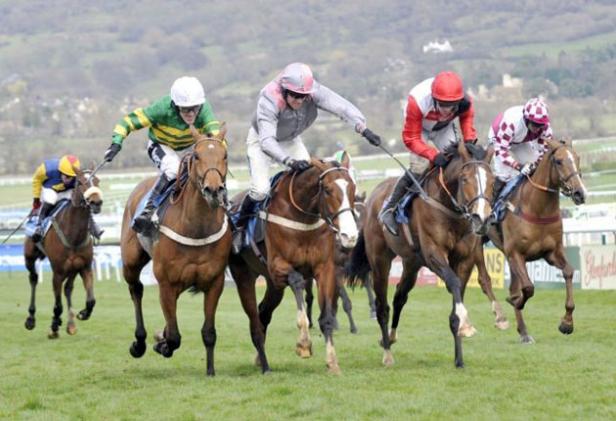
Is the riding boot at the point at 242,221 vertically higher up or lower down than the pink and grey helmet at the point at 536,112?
lower down

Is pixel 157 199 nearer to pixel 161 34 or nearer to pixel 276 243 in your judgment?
pixel 276 243

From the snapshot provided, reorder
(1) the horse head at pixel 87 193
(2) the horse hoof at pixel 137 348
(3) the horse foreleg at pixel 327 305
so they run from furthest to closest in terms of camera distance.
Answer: (1) the horse head at pixel 87 193
(2) the horse hoof at pixel 137 348
(3) the horse foreleg at pixel 327 305

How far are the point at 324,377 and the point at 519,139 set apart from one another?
4562 mm

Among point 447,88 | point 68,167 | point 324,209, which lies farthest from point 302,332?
point 68,167

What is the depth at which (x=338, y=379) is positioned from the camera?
10.1 m

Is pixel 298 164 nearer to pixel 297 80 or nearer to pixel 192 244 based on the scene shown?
pixel 297 80

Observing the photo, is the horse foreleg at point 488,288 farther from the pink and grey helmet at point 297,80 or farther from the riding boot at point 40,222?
the riding boot at point 40,222

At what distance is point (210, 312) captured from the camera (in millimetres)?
10758

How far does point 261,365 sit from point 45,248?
5.70 meters

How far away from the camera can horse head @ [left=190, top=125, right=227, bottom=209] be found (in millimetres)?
9953

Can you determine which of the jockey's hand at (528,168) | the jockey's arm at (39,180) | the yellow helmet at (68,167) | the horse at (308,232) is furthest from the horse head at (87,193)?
the jockey's hand at (528,168)

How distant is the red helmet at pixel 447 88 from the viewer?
36.5 ft

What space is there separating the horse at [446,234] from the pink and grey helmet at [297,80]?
1276mm

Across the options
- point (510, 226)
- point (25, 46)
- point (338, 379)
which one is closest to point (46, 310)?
point (510, 226)
